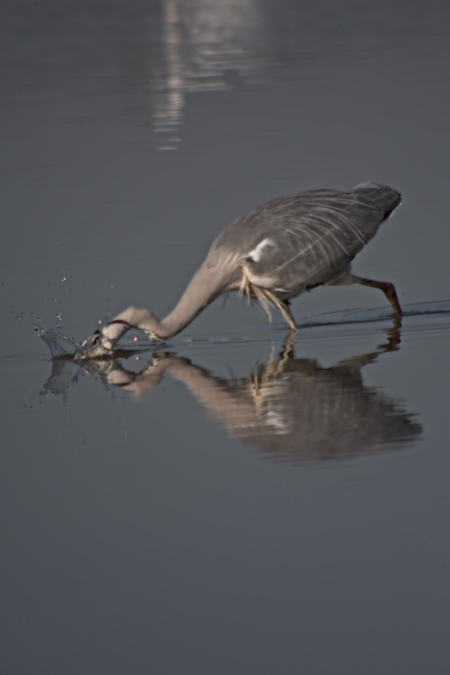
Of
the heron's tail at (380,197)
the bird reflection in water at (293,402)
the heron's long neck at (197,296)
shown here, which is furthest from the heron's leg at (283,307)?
the heron's tail at (380,197)

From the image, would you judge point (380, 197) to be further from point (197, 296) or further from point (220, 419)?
point (220, 419)

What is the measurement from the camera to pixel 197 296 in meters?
8.73

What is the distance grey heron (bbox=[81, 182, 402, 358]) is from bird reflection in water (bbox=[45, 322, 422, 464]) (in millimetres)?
286

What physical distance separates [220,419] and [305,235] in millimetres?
2826

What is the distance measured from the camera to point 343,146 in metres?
14.2

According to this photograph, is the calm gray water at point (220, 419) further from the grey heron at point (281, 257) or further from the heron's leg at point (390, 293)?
the grey heron at point (281, 257)

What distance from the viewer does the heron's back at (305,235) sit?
891cm

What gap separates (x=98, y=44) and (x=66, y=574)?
23340 millimetres

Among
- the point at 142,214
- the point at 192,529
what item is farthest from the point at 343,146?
the point at 192,529

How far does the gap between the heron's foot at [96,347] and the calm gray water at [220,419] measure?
0.56 feet

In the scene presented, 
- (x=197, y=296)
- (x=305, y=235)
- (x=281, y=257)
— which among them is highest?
(x=305, y=235)

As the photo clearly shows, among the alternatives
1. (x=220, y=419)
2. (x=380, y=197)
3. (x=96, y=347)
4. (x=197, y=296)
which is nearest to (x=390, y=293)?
(x=380, y=197)

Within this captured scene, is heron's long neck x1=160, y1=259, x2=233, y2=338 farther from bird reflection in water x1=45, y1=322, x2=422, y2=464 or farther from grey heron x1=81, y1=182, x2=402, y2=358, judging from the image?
bird reflection in water x1=45, y1=322, x2=422, y2=464

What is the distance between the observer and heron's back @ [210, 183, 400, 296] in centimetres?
891
